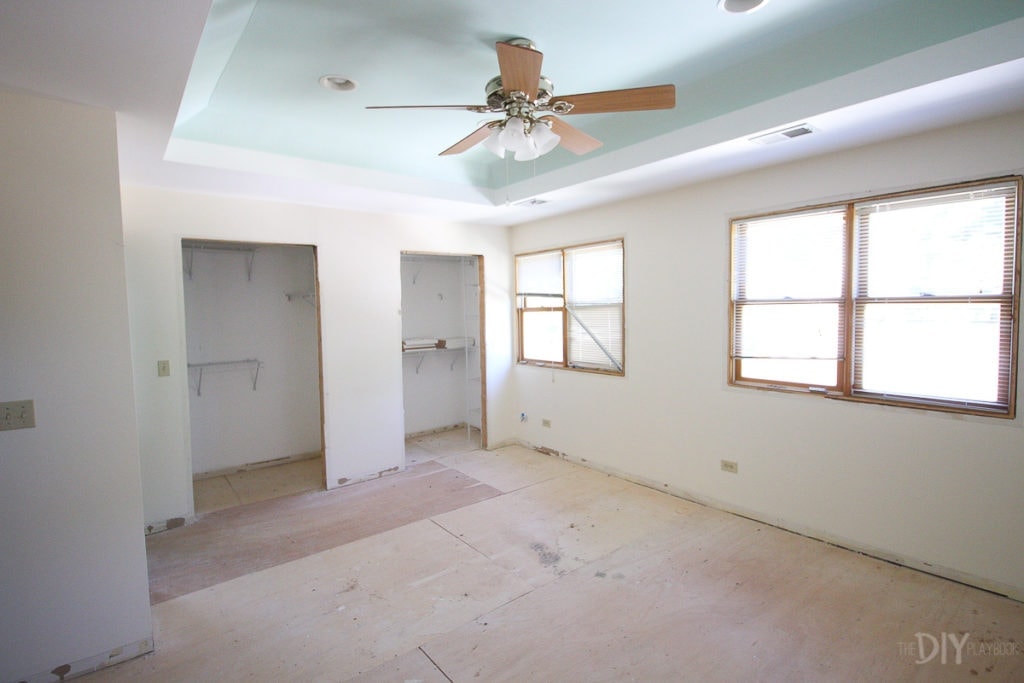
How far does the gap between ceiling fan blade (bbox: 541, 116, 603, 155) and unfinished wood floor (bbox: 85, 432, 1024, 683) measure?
2.41 meters

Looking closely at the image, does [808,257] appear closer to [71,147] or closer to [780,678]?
[780,678]

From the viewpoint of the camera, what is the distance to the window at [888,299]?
2502mm

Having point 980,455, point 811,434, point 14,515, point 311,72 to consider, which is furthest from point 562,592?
point 311,72

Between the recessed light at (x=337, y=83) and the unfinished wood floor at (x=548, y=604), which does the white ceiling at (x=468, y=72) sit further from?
the unfinished wood floor at (x=548, y=604)

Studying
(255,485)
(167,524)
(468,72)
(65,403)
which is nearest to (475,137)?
(468,72)

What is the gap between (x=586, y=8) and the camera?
2107mm

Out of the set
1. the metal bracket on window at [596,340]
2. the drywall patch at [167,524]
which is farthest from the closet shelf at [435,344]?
the drywall patch at [167,524]

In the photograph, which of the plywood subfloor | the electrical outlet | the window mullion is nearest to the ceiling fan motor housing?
the window mullion

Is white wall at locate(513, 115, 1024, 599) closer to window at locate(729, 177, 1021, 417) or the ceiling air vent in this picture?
window at locate(729, 177, 1021, 417)

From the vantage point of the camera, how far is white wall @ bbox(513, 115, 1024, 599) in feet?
8.27

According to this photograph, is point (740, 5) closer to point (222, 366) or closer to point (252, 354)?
point (252, 354)

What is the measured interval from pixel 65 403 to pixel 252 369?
2.76m

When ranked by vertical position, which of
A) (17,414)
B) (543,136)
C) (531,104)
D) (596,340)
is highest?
(531,104)

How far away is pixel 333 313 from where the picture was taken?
423cm
